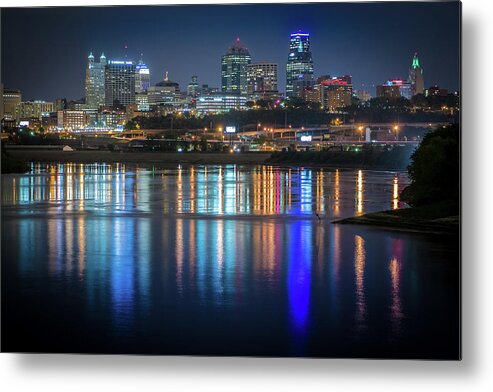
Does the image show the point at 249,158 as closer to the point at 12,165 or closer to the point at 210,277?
the point at 210,277

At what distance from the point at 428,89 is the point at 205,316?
2089 millimetres

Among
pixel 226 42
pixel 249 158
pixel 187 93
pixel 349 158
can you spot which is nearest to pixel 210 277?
pixel 187 93

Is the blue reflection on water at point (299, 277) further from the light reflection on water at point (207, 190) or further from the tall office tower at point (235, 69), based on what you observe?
the tall office tower at point (235, 69)

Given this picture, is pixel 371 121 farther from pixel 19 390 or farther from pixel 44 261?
pixel 19 390

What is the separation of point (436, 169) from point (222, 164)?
2.23m

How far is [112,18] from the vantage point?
555 centimetres

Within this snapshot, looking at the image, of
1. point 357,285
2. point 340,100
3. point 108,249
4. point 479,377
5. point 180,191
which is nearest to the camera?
point 479,377

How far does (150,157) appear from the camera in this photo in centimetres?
697

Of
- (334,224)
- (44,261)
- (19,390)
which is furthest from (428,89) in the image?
(19,390)

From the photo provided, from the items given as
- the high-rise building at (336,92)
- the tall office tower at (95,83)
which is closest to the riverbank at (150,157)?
the tall office tower at (95,83)

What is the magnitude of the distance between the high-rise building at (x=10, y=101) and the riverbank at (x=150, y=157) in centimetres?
59

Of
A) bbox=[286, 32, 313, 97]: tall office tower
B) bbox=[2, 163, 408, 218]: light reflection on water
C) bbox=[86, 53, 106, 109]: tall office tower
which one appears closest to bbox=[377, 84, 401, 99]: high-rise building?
bbox=[286, 32, 313, 97]: tall office tower

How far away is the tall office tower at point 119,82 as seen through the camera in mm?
6131

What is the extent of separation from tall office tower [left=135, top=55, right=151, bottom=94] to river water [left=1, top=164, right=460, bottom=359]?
2.59 ft
